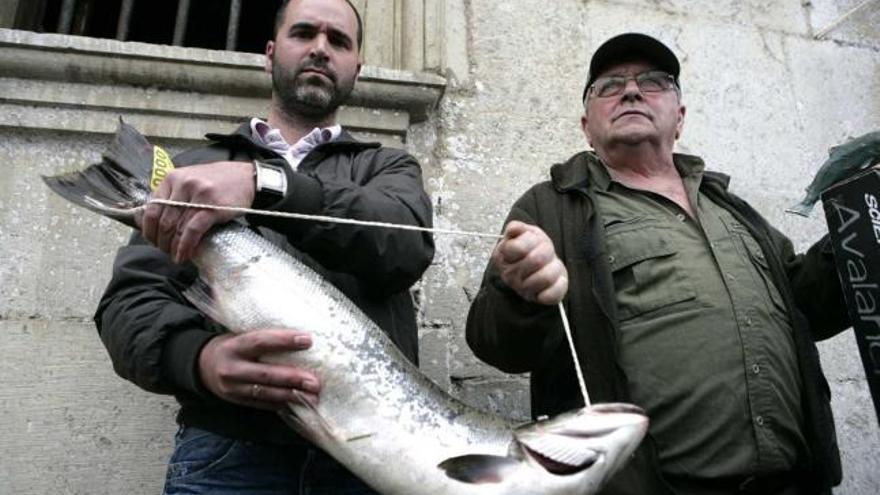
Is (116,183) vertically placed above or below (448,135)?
below

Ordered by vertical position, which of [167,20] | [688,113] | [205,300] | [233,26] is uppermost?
[167,20]

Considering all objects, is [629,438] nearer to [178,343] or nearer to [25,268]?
[178,343]

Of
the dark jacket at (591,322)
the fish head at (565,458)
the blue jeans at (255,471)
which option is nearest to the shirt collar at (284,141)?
the dark jacket at (591,322)

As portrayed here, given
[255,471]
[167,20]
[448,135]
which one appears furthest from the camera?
[167,20]

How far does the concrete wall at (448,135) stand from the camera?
7.53ft

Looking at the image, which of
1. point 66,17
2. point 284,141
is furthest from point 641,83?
point 66,17

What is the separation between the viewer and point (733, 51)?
333 centimetres

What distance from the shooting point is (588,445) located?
4.32ft

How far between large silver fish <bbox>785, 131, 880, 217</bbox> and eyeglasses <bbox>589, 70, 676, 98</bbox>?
0.57m

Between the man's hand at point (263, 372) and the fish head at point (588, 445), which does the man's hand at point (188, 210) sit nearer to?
the man's hand at point (263, 372)

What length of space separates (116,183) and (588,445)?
3.64ft

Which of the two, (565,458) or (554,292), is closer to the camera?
(565,458)

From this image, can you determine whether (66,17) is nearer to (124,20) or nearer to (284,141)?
(124,20)

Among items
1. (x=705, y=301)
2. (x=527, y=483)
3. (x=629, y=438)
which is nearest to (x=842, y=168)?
(x=705, y=301)
